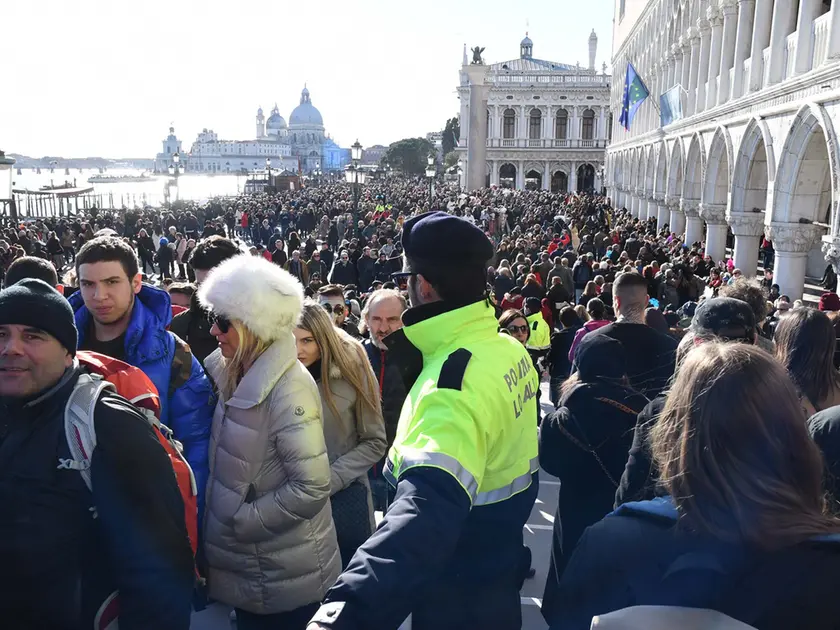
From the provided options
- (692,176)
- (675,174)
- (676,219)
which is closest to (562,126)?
(676,219)

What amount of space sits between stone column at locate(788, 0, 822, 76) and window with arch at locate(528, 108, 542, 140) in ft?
162

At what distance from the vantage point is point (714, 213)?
1725 cm

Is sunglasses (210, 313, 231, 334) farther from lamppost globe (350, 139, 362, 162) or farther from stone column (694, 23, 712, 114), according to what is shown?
lamppost globe (350, 139, 362, 162)

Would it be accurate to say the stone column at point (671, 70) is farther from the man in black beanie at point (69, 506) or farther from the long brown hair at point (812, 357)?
the man in black beanie at point (69, 506)

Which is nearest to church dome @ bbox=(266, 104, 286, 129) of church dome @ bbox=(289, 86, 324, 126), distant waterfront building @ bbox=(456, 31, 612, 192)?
church dome @ bbox=(289, 86, 324, 126)

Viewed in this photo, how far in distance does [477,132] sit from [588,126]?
35.0 feet

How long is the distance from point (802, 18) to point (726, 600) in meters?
12.3

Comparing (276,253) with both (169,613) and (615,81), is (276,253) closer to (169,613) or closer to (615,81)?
(169,613)

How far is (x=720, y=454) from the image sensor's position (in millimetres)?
1389

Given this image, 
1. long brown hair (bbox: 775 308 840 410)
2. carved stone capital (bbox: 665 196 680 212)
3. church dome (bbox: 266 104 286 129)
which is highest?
church dome (bbox: 266 104 286 129)

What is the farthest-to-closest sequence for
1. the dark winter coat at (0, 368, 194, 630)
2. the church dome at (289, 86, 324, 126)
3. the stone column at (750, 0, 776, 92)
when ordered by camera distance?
the church dome at (289, 86, 324, 126) → the stone column at (750, 0, 776, 92) → the dark winter coat at (0, 368, 194, 630)

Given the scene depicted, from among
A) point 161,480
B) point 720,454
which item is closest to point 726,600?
point 720,454

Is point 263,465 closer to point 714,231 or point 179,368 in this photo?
point 179,368

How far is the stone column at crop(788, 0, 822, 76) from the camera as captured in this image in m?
10.9
